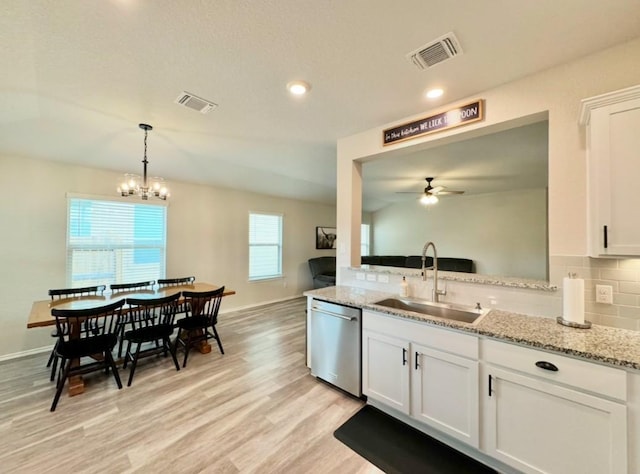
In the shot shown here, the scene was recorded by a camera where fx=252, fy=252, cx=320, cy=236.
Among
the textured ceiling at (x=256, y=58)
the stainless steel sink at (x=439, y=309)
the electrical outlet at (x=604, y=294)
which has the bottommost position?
the stainless steel sink at (x=439, y=309)

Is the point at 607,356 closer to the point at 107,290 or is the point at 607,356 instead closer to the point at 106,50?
the point at 106,50

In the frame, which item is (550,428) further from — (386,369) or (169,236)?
(169,236)

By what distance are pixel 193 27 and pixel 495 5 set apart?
1.67 metres

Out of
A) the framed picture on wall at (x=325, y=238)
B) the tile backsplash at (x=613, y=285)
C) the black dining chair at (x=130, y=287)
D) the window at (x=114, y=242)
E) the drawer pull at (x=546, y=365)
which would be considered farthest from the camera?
the framed picture on wall at (x=325, y=238)

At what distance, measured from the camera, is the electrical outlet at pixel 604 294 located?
1.58 m

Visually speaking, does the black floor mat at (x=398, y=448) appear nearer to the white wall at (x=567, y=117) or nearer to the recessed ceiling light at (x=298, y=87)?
the white wall at (x=567, y=117)

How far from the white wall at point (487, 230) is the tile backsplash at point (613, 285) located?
4289mm

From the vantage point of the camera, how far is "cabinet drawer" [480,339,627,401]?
120 centimetres

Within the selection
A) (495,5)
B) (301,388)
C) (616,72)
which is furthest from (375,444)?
(616,72)

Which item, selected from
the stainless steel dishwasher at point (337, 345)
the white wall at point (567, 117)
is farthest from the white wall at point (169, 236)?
the white wall at point (567, 117)

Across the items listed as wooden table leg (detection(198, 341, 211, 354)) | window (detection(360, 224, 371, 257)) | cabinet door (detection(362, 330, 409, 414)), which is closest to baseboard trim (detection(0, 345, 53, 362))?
wooden table leg (detection(198, 341, 211, 354))

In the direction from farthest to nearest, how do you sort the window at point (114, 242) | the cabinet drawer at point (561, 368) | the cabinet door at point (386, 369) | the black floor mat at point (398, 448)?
the window at point (114, 242)
the cabinet door at point (386, 369)
the black floor mat at point (398, 448)
the cabinet drawer at point (561, 368)

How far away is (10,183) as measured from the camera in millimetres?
3113

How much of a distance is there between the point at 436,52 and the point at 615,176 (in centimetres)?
129
